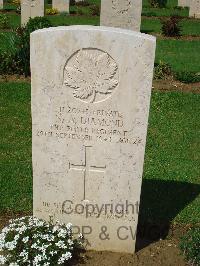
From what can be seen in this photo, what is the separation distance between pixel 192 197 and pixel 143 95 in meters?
2.34

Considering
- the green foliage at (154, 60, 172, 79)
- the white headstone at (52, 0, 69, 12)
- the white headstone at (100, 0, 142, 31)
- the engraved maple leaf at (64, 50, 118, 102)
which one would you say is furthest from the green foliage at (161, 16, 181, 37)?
the engraved maple leaf at (64, 50, 118, 102)

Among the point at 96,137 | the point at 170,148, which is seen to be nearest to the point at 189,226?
the point at 96,137

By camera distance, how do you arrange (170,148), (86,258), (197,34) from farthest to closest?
1. (197,34)
2. (170,148)
3. (86,258)

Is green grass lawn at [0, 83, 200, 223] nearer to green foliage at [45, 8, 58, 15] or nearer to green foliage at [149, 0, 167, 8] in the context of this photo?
green foliage at [45, 8, 58, 15]

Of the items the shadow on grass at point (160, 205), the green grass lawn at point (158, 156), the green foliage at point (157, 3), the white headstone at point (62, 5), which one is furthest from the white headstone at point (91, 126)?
the green foliage at point (157, 3)

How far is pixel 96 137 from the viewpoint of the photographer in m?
4.42

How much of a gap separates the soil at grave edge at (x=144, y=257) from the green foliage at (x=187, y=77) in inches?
251

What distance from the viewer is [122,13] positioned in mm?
12938

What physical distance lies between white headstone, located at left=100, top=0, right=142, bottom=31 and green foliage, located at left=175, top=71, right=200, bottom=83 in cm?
245

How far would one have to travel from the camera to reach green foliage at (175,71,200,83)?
1091cm

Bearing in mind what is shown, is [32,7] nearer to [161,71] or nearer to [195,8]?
[161,71]

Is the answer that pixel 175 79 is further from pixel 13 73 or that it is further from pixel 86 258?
pixel 86 258

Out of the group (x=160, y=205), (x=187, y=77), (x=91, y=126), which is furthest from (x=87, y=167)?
(x=187, y=77)

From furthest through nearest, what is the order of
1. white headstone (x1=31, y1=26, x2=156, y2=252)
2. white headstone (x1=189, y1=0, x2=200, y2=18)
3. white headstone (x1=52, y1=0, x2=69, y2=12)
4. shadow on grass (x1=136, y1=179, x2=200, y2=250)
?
white headstone (x1=189, y1=0, x2=200, y2=18)
white headstone (x1=52, y1=0, x2=69, y2=12)
shadow on grass (x1=136, y1=179, x2=200, y2=250)
white headstone (x1=31, y1=26, x2=156, y2=252)
